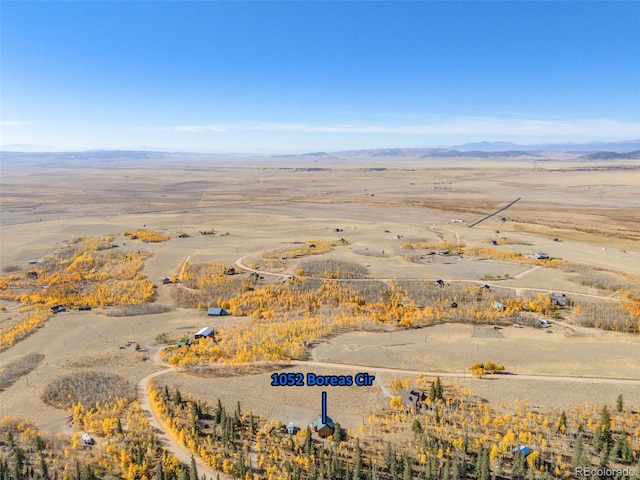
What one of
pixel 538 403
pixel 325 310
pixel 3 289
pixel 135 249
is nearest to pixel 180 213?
pixel 135 249

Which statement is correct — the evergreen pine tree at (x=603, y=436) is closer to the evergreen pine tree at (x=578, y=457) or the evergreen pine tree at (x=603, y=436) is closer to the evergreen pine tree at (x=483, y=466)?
the evergreen pine tree at (x=578, y=457)

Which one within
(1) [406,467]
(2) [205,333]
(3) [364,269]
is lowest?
(2) [205,333]

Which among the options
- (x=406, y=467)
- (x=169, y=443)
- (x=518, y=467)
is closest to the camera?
(x=518, y=467)

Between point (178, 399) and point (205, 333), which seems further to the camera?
point (205, 333)

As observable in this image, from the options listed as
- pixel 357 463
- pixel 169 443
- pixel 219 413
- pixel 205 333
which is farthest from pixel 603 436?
pixel 205 333

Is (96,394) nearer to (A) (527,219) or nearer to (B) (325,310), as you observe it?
(B) (325,310)

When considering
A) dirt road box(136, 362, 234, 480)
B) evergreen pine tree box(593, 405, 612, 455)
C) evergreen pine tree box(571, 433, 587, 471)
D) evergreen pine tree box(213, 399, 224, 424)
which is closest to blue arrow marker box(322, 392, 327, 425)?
dirt road box(136, 362, 234, 480)

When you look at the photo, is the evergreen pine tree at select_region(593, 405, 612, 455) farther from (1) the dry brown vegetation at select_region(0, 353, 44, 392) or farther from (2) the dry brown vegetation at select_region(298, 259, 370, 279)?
(1) the dry brown vegetation at select_region(0, 353, 44, 392)

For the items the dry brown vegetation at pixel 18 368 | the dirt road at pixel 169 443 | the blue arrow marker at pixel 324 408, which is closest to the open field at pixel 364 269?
the dry brown vegetation at pixel 18 368

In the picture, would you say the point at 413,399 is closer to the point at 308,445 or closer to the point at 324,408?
the point at 324,408
